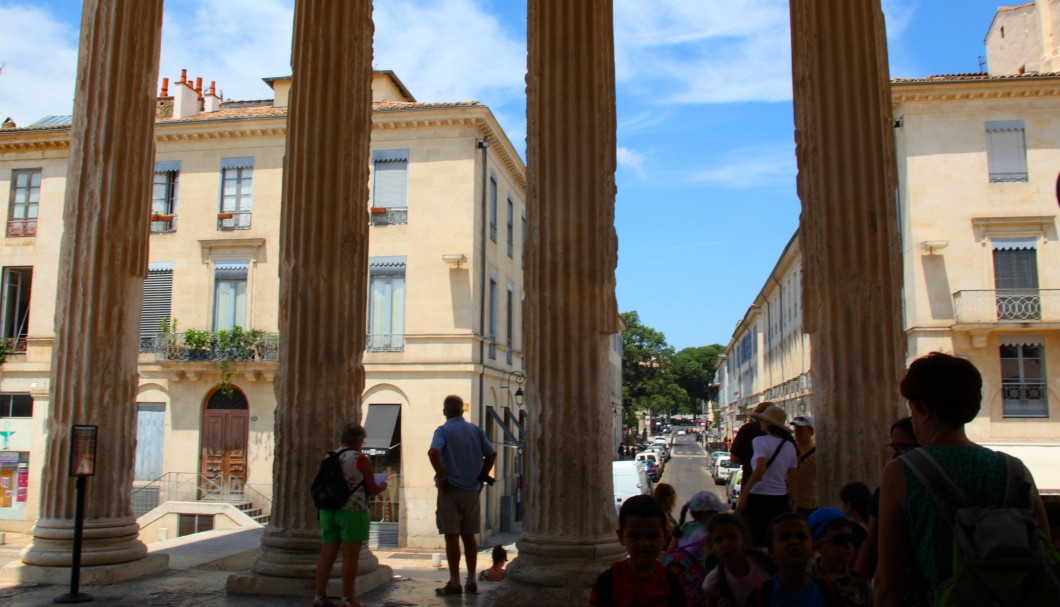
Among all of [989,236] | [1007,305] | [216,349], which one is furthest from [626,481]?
[989,236]

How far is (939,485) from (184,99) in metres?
30.6

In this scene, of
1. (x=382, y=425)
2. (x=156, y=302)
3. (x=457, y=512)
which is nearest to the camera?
(x=457, y=512)

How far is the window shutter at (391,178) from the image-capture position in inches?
1038

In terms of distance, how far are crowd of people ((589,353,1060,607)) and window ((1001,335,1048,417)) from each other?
73.5 feet

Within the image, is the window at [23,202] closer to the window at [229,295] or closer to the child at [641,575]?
the window at [229,295]

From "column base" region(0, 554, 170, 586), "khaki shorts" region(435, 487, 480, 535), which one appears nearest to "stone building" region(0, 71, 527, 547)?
"column base" region(0, 554, 170, 586)

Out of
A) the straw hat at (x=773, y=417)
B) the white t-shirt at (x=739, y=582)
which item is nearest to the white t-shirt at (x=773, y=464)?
the straw hat at (x=773, y=417)

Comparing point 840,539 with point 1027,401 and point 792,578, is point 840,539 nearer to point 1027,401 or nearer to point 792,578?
point 792,578

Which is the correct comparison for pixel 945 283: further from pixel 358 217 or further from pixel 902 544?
pixel 902 544

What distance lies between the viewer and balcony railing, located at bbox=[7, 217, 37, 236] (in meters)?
28.0

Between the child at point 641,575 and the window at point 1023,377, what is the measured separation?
24.4 meters

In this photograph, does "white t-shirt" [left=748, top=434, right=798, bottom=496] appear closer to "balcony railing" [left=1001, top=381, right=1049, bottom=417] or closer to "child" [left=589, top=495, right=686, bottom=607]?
"child" [left=589, top=495, right=686, bottom=607]

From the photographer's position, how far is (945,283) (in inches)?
994

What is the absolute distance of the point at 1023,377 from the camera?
2484cm
